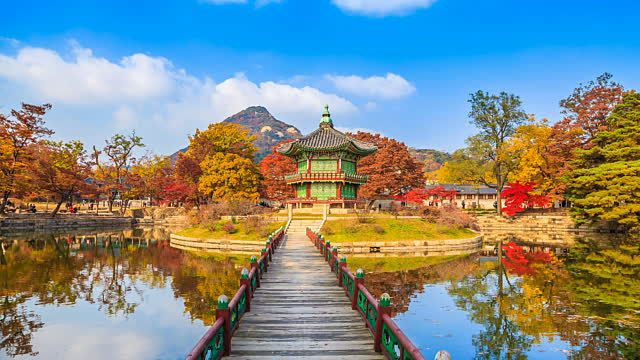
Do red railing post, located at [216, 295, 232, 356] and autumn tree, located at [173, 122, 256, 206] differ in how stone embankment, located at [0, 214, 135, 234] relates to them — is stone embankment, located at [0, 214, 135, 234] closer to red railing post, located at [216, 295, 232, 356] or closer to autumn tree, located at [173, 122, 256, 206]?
autumn tree, located at [173, 122, 256, 206]

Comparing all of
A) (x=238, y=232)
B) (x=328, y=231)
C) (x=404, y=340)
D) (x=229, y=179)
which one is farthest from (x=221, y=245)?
(x=404, y=340)

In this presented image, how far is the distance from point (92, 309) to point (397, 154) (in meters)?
44.5

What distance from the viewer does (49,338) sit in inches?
485

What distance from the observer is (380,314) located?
776 centimetres

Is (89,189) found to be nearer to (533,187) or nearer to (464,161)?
(464,161)

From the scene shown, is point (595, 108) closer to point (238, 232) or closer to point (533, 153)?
point (533, 153)

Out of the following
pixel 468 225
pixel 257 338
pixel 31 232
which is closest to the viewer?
pixel 257 338

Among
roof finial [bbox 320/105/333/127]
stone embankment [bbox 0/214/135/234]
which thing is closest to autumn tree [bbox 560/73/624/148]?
roof finial [bbox 320/105/333/127]

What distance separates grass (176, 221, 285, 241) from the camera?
33688mm

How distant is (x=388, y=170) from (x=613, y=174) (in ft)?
79.7

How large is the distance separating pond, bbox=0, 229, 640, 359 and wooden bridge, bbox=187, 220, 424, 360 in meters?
2.67

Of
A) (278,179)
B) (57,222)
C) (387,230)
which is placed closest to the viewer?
(387,230)

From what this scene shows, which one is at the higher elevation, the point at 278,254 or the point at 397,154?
the point at 397,154

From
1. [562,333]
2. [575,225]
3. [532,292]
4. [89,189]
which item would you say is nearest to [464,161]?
[575,225]
